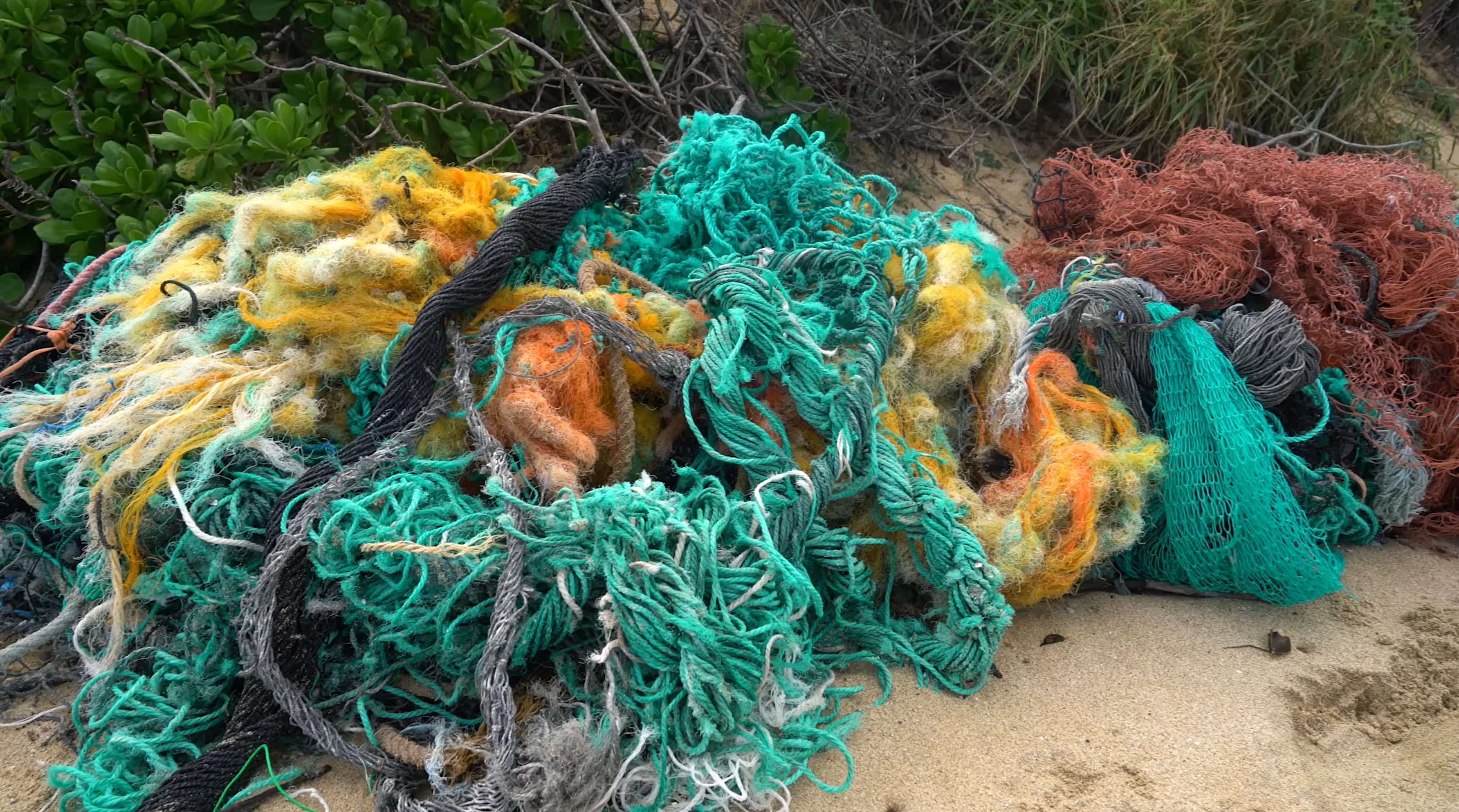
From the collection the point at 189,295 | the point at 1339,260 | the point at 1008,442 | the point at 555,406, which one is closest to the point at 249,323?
the point at 189,295

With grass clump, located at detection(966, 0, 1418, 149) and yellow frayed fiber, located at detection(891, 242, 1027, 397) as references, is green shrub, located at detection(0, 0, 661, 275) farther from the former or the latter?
grass clump, located at detection(966, 0, 1418, 149)

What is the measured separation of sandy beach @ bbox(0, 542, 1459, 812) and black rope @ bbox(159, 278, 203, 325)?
2.44ft

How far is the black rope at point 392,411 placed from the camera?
142 centimetres

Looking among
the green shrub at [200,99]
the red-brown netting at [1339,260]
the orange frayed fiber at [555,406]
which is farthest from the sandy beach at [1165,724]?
the green shrub at [200,99]

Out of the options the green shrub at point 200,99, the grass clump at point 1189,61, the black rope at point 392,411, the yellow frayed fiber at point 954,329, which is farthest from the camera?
the grass clump at point 1189,61

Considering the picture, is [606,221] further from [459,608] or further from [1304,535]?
[1304,535]

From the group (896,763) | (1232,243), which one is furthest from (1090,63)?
(896,763)

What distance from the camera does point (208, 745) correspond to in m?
1.53

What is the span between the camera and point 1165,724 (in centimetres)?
166

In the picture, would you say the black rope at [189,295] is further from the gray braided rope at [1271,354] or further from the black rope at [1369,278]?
the black rope at [1369,278]

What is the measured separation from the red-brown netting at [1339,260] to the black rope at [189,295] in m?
1.95

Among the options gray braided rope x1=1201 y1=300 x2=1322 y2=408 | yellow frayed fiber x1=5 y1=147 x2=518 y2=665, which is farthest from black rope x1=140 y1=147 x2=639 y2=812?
gray braided rope x1=1201 y1=300 x2=1322 y2=408

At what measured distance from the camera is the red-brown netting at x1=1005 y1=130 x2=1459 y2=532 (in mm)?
2129

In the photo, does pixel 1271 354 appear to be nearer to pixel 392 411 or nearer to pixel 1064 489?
pixel 1064 489
